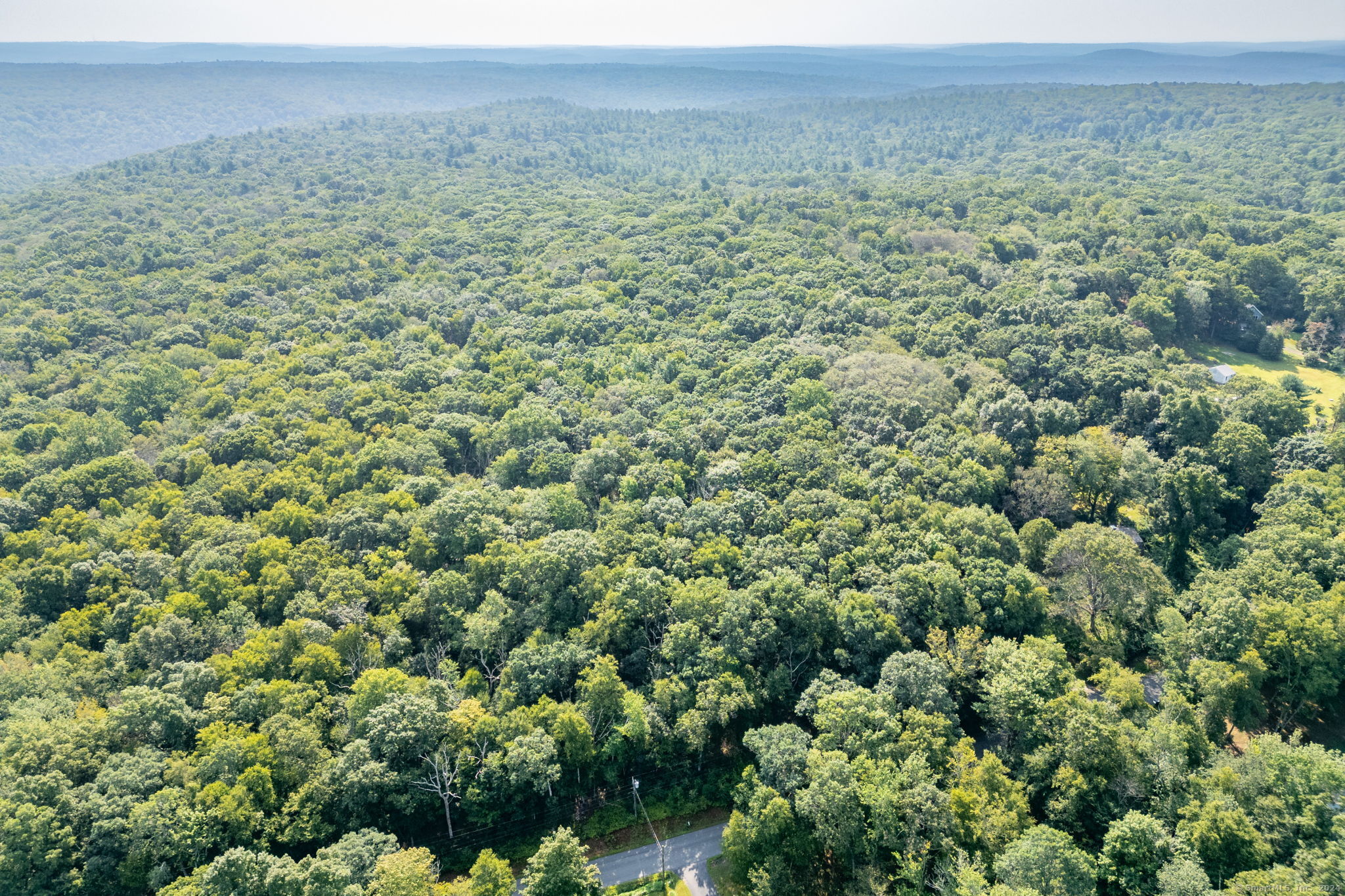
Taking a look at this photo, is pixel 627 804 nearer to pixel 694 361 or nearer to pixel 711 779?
pixel 711 779

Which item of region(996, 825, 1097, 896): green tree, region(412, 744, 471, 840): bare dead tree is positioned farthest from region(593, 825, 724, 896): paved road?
region(996, 825, 1097, 896): green tree

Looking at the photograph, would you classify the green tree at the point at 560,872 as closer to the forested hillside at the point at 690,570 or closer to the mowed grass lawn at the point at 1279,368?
the forested hillside at the point at 690,570

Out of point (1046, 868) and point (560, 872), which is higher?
point (1046, 868)

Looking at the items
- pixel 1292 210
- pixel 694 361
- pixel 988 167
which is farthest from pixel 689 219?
pixel 1292 210

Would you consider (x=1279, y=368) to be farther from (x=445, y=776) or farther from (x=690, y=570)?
(x=445, y=776)

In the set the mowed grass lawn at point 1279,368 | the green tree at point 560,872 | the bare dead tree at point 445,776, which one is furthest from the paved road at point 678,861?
the mowed grass lawn at point 1279,368

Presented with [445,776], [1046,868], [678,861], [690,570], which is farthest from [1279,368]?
[445,776]

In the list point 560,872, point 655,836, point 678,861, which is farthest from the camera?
point 655,836
